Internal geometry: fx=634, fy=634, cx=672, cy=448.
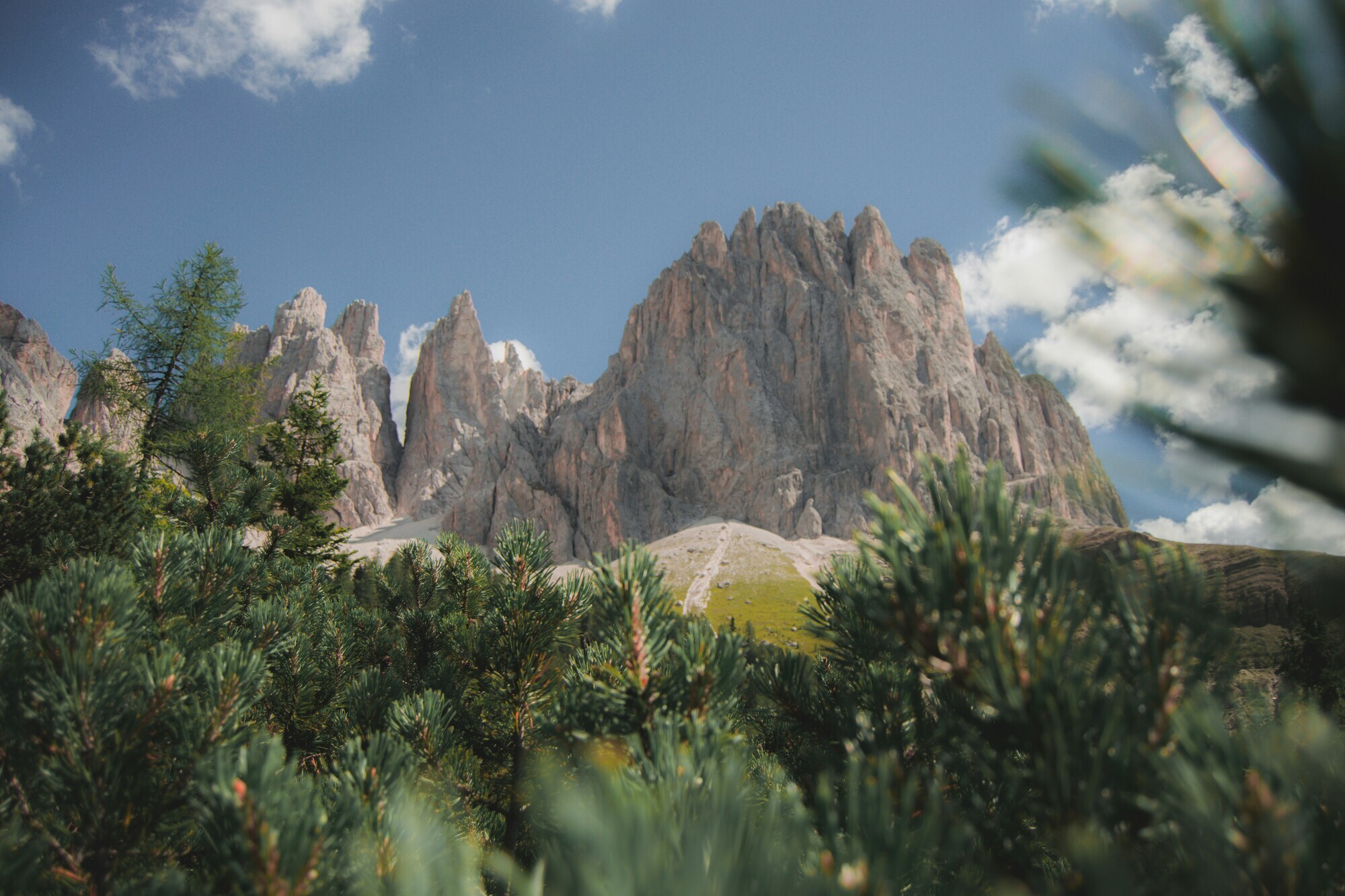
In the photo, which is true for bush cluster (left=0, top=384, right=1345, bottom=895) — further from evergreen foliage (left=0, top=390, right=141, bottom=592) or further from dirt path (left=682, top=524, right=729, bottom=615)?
dirt path (left=682, top=524, right=729, bottom=615)

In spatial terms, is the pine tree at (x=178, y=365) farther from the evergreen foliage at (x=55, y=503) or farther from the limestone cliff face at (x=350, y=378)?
the limestone cliff face at (x=350, y=378)

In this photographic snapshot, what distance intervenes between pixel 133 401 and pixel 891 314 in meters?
147

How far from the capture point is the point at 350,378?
146 metres

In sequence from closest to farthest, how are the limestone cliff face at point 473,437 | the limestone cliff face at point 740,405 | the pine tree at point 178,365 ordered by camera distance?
1. the pine tree at point 178,365
2. the limestone cliff face at point 473,437
3. the limestone cliff face at point 740,405

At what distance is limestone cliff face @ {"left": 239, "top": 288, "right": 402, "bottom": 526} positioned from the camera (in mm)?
136500

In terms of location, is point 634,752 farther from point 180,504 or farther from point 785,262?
point 785,262

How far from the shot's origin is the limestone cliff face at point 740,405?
135 m

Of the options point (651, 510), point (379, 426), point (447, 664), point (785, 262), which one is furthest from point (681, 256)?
point (447, 664)

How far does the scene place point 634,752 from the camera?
57.6 inches

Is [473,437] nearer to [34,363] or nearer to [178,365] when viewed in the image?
[34,363]

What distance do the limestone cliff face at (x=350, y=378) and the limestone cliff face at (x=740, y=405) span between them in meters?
6.49

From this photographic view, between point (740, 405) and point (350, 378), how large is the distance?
89.8 metres

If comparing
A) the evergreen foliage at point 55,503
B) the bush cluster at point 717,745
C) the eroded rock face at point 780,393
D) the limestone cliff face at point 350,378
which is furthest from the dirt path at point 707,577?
the bush cluster at point 717,745

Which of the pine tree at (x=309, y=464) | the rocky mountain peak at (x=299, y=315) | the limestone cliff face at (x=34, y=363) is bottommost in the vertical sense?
the pine tree at (x=309, y=464)
